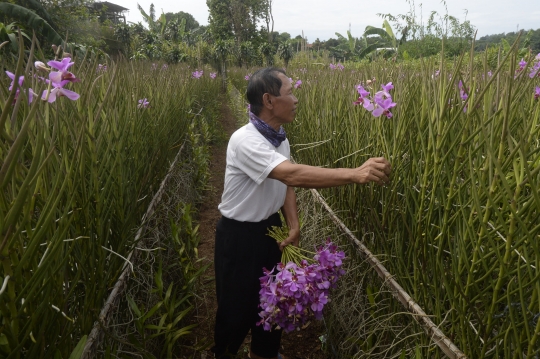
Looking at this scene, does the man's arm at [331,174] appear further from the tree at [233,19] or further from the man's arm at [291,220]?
the tree at [233,19]

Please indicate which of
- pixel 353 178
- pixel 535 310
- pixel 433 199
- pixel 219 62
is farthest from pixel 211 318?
pixel 219 62

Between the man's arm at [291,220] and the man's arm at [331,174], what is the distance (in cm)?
35

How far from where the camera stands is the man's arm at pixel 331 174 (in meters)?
1.23

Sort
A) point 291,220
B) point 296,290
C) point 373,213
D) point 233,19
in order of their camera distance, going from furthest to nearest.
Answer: point 233,19 → point 291,220 → point 373,213 → point 296,290

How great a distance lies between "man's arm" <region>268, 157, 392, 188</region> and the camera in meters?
1.23

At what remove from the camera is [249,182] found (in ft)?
5.38

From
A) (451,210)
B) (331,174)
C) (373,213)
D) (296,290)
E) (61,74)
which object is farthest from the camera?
(373,213)

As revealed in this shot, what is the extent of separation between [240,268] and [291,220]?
0.32 m

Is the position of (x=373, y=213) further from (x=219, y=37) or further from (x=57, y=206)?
(x=219, y=37)

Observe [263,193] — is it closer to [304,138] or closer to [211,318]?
[211,318]

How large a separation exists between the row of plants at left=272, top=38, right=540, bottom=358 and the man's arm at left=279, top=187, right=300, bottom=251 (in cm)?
30

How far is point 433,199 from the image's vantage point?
1.14 m

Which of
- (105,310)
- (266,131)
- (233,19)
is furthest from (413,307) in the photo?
(233,19)

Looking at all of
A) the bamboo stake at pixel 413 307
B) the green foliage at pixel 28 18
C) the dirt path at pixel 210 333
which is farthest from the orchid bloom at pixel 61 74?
the green foliage at pixel 28 18
